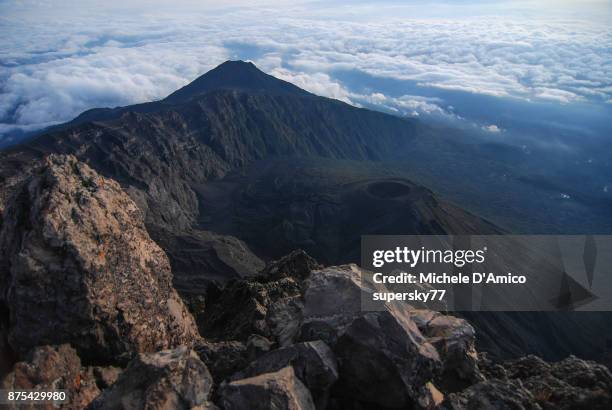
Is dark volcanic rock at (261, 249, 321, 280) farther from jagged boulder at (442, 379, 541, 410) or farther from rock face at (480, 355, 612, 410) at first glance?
jagged boulder at (442, 379, 541, 410)

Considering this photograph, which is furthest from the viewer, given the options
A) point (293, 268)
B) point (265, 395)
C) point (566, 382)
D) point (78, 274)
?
point (293, 268)

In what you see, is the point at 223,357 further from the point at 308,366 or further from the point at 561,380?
the point at 561,380

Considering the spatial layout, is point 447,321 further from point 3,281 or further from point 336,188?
point 336,188

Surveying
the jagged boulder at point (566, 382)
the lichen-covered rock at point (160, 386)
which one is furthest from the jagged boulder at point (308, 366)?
the jagged boulder at point (566, 382)

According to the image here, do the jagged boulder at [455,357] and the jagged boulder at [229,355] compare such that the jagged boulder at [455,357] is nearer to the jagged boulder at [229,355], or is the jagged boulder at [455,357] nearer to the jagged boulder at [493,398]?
the jagged boulder at [493,398]

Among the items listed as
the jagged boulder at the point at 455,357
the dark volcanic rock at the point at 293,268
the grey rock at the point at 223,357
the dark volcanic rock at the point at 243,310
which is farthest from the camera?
the dark volcanic rock at the point at 293,268

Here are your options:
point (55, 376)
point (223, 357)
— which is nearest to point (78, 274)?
point (55, 376)

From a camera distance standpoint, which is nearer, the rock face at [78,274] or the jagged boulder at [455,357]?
the rock face at [78,274]
